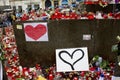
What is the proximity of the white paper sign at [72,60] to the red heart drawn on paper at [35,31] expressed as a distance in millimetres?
1173

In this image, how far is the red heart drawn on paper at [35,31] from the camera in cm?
471

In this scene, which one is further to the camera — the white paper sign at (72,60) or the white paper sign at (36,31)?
the white paper sign at (36,31)

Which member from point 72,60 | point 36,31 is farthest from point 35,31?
point 72,60

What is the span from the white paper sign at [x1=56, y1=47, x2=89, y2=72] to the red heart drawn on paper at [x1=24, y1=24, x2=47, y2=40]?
1173mm

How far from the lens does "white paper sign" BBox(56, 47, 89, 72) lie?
358cm

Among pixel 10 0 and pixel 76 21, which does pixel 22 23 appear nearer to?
pixel 76 21

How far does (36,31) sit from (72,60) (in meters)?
1.35

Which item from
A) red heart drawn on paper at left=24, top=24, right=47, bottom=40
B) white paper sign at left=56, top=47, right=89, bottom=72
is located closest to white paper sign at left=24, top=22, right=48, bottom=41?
red heart drawn on paper at left=24, top=24, right=47, bottom=40

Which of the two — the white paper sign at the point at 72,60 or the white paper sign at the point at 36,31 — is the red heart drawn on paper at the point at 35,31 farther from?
the white paper sign at the point at 72,60

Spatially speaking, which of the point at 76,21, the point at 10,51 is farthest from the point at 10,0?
the point at 76,21

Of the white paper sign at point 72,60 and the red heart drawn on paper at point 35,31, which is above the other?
the red heart drawn on paper at point 35,31

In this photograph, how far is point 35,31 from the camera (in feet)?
15.6

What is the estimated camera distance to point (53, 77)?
4.30 metres

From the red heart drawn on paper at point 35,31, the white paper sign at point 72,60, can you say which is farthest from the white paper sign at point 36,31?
the white paper sign at point 72,60
